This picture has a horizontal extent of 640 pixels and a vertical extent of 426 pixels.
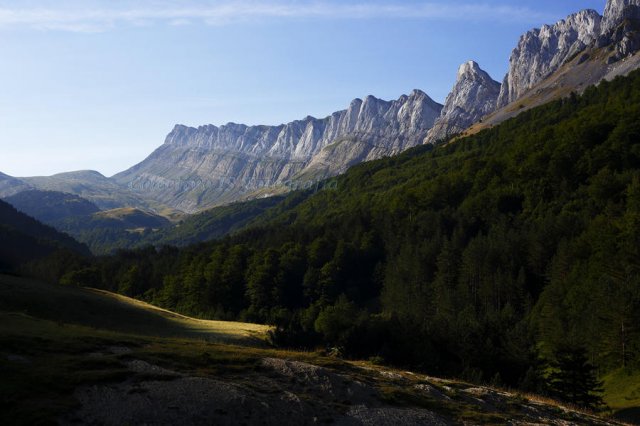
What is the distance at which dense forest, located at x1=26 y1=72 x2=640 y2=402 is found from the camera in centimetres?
7394

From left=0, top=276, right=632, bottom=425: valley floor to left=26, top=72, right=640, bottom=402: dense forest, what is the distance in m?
28.2

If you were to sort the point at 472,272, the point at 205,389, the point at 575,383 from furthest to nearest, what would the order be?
the point at 472,272, the point at 575,383, the point at 205,389

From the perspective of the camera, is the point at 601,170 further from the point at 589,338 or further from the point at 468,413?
the point at 468,413

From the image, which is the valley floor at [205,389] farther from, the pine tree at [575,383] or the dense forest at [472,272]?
the dense forest at [472,272]

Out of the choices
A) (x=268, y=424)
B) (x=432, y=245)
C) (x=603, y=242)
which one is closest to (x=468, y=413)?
(x=268, y=424)

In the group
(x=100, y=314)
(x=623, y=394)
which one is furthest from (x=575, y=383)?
(x=100, y=314)

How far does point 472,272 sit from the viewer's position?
123062 mm

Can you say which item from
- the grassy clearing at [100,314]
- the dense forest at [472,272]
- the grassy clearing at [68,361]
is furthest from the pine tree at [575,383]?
the grassy clearing at [68,361]

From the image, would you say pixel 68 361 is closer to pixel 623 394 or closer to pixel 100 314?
pixel 100 314

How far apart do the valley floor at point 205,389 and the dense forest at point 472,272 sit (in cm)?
2818

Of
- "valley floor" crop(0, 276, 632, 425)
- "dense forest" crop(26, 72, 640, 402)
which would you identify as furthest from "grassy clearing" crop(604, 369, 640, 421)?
"valley floor" crop(0, 276, 632, 425)

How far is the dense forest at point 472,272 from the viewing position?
73938mm

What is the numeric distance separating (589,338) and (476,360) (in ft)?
68.3

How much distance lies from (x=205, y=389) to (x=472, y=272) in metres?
108
